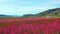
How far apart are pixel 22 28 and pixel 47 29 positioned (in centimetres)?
79

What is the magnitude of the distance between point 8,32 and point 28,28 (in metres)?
0.67

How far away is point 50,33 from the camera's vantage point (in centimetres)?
759

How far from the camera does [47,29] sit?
7.64 metres

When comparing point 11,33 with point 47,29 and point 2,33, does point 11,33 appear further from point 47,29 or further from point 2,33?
point 47,29

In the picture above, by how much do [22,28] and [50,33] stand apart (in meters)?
0.90

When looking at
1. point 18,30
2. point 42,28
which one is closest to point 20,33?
point 18,30

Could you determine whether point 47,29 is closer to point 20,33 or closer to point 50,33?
point 50,33

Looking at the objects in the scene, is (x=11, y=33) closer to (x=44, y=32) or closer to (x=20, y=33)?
(x=20, y=33)

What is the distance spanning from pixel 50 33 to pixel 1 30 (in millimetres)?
1538

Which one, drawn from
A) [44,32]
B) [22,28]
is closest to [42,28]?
[44,32]

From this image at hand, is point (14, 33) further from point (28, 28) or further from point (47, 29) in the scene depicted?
point (47, 29)

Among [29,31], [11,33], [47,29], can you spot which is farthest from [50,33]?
[11,33]

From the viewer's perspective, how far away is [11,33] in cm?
742

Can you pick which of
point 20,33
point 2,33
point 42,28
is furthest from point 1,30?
point 42,28
